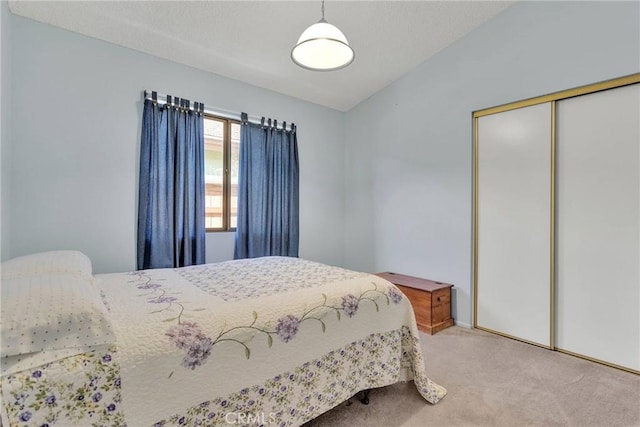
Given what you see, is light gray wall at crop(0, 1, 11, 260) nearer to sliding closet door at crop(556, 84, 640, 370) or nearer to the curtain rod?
the curtain rod

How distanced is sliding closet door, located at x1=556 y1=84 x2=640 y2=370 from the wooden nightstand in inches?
34.8

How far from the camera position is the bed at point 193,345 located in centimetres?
92

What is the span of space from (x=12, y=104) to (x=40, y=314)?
2.17m

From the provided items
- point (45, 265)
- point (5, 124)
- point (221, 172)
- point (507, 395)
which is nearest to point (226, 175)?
point (221, 172)

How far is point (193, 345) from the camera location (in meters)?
1.13

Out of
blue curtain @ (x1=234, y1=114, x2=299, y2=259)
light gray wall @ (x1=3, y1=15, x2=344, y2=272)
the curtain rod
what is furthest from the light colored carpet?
the curtain rod

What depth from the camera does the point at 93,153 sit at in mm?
2516

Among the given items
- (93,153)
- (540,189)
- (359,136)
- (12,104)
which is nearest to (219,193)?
(93,153)

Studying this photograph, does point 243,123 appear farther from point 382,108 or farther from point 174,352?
point 174,352

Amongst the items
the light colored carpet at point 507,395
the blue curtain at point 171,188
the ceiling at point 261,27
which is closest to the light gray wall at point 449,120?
the ceiling at point 261,27

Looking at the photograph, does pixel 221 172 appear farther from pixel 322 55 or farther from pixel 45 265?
pixel 45 265

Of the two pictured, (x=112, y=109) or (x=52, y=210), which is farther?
(x=112, y=109)

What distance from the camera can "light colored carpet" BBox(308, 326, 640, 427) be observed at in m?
1.66

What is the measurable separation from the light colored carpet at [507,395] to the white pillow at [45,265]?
1458 millimetres
